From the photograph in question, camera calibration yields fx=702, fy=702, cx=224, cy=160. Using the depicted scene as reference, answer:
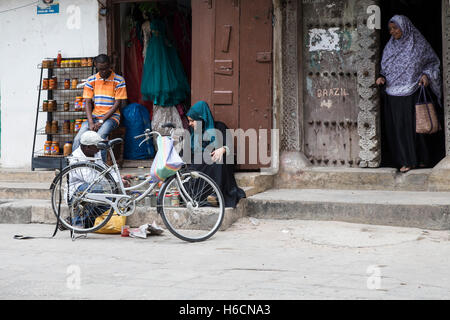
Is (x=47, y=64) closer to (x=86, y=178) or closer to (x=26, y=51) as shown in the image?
(x=26, y=51)

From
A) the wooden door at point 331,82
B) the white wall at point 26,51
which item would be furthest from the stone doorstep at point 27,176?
the wooden door at point 331,82

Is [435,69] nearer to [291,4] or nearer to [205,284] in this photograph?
[291,4]

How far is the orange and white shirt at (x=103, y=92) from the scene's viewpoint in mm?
8789

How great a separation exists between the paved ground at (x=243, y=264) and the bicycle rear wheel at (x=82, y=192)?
164 mm

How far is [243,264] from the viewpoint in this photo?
5504 mm

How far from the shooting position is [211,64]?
8844 millimetres

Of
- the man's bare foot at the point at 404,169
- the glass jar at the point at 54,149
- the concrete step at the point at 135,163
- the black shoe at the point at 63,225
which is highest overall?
the glass jar at the point at 54,149

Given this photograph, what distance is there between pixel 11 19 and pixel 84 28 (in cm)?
119

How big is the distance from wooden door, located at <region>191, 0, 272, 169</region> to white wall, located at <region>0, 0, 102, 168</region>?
1960 mm

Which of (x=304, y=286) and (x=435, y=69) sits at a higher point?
(x=435, y=69)

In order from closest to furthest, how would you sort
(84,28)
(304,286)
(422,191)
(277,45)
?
(304,286) < (422,191) < (277,45) < (84,28)

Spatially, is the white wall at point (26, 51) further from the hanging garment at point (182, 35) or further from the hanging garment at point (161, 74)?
the hanging garment at point (182, 35)
